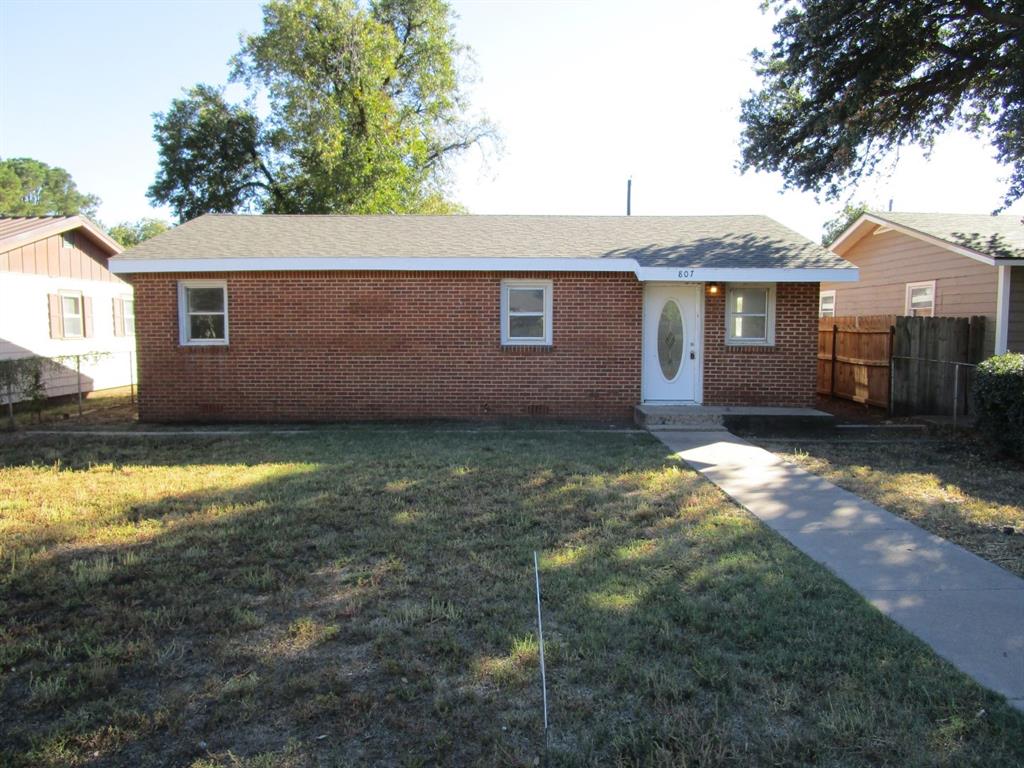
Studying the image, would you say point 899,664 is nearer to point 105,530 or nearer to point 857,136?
point 105,530

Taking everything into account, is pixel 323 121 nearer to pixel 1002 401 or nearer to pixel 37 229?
pixel 37 229

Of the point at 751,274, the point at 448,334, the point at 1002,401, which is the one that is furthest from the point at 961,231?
the point at 448,334

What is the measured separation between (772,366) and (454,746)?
10965mm

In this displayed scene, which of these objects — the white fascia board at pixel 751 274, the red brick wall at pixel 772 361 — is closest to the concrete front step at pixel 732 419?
the red brick wall at pixel 772 361

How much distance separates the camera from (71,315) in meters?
17.5

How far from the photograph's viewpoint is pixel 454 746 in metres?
3.12

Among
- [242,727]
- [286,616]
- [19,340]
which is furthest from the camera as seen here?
[19,340]

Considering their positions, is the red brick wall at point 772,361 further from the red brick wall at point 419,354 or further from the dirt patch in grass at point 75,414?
the dirt patch in grass at point 75,414

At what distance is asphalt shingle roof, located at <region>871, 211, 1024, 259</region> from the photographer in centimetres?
1308

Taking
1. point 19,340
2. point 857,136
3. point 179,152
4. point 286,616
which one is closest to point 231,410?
point 19,340

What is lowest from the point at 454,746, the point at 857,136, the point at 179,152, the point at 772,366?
the point at 454,746

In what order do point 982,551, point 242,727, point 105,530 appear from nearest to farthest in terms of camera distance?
point 242,727 < point 982,551 < point 105,530

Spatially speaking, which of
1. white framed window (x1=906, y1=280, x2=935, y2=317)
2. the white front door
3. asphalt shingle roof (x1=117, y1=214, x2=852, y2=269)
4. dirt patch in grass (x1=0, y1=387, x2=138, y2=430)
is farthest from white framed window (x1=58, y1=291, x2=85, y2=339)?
white framed window (x1=906, y1=280, x2=935, y2=317)

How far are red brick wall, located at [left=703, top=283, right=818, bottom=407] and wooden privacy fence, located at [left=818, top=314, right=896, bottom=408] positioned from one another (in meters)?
2.45
